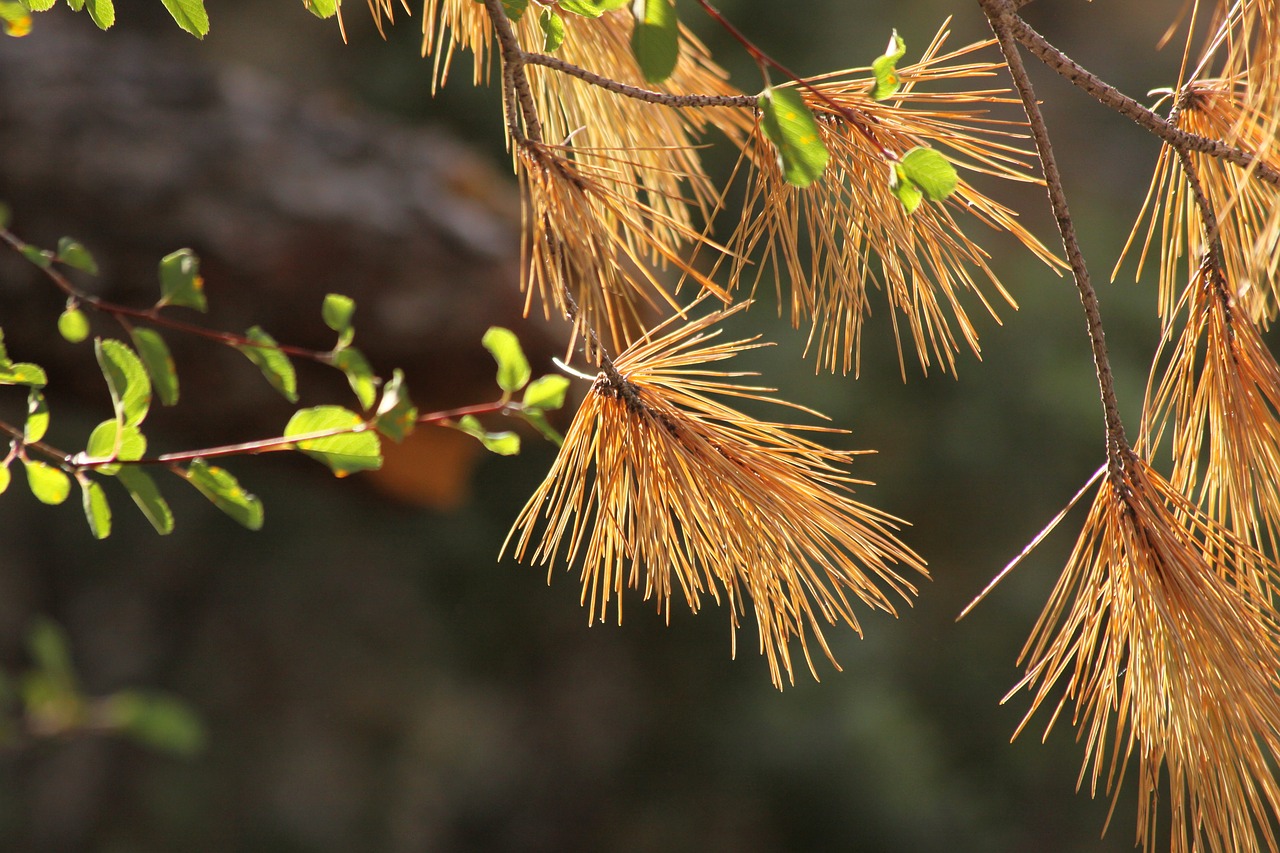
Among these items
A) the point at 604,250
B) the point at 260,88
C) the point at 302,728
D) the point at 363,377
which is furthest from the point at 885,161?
the point at 302,728

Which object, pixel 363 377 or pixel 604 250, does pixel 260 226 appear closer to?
pixel 604 250

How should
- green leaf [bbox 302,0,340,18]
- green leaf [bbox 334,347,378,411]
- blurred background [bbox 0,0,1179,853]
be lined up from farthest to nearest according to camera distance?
blurred background [bbox 0,0,1179,853]
green leaf [bbox 302,0,340,18]
green leaf [bbox 334,347,378,411]

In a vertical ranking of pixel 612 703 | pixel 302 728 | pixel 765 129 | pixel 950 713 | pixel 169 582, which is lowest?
pixel 302 728

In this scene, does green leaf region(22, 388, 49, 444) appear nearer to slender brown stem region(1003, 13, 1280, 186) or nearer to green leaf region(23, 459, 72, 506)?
green leaf region(23, 459, 72, 506)

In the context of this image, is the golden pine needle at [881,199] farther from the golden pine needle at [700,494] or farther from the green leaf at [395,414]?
the green leaf at [395,414]

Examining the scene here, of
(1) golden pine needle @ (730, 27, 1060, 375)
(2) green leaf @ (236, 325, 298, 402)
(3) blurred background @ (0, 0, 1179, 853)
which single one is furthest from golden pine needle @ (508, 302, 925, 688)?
(3) blurred background @ (0, 0, 1179, 853)

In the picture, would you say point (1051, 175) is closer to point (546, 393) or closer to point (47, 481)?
point (546, 393)
